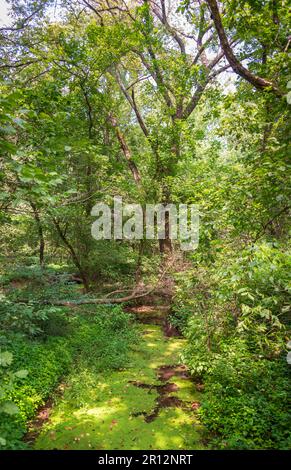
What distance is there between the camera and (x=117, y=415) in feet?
14.2

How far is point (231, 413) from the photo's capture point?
386cm

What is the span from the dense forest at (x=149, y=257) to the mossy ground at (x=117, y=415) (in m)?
0.03

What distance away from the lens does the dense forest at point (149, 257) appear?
3227mm

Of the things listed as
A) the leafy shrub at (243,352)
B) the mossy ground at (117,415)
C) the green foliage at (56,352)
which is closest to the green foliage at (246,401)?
the leafy shrub at (243,352)

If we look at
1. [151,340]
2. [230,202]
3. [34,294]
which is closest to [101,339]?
[151,340]

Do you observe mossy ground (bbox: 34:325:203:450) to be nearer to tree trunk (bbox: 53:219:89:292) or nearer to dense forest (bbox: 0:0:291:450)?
dense forest (bbox: 0:0:291:450)

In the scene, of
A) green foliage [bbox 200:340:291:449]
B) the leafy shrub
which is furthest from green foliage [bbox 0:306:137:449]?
green foliage [bbox 200:340:291:449]

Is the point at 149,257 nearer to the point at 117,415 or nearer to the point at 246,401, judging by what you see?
the point at 117,415

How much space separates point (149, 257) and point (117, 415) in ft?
18.6

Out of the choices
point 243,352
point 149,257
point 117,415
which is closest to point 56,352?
point 117,415

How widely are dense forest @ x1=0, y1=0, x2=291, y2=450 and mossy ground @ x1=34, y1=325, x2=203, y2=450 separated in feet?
0.09

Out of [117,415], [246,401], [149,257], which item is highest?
[149,257]

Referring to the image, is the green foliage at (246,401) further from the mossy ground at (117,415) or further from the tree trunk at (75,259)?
the tree trunk at (75,259)

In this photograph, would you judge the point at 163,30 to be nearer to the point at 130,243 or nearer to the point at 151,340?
the point at 130,243
